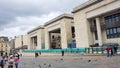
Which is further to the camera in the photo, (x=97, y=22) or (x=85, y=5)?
(x=85, y=5)

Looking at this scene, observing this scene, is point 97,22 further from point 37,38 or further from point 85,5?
point 37,38

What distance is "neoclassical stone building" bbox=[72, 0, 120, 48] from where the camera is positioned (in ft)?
146

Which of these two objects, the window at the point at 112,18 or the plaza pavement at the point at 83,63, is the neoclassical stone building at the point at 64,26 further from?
the plaza pavement at the point at 83,63

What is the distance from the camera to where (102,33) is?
4928 centimetres

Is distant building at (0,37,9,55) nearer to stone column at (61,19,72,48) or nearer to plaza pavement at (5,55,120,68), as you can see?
stone column at (61,19,72,48)

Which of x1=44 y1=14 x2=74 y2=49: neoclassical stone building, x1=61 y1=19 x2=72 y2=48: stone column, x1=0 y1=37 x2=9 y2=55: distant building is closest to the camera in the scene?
x1=61 y1=19 x2=72 y2=48: stone column

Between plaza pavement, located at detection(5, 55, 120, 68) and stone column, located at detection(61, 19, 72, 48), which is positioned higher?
stone column, located at detection(61, 19, 72, 48)

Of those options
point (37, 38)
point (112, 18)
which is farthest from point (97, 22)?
point (37, 38)

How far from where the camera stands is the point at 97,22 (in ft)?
160

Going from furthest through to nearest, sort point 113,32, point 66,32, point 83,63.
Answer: point 66,32
point 113,32
point 83,63

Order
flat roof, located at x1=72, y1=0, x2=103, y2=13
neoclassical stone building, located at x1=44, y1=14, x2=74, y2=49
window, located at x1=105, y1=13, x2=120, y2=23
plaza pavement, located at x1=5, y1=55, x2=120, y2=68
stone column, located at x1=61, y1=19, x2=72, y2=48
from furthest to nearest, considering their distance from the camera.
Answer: neoclassical stone building, located at x1=44, y1=14, x2=74, y2=49
stone column, located at x1=61, y1=19, x2=72, y2=48
flat roof, located at x1=72, y1=0, x2=103, y2=13
window, located at x1=105, y1=13, x2=120, y2=23
plaza pavement, located at x1=5, y1=55, x2=120, y2=68

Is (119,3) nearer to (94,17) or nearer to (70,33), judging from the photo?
(94,17)

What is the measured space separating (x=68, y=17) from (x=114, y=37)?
2025 cm

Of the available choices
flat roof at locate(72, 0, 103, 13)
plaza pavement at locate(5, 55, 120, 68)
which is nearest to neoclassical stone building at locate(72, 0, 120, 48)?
flat roof at locate(72, 0, 103, 13)
